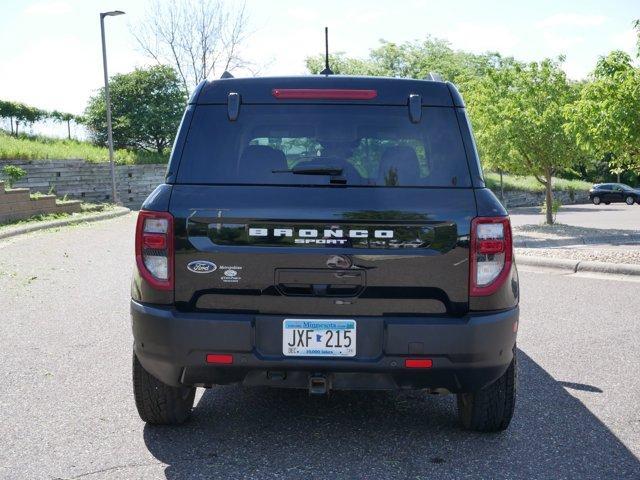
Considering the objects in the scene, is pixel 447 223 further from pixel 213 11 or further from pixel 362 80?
pixel 213 11

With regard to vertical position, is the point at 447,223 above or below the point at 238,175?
below

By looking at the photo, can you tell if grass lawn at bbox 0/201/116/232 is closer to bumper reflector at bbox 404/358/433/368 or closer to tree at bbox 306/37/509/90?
bumper reflector at bbox 404/358/433/368

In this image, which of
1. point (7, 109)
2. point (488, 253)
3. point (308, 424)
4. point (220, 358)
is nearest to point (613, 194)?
point (7, 109)

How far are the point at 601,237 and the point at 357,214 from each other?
56.6ft

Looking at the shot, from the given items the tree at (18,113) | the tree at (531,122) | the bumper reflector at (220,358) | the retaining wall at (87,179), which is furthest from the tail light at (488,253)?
the tree at (18,113)

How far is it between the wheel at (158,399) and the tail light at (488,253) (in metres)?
1.74

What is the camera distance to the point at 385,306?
361 centimetres

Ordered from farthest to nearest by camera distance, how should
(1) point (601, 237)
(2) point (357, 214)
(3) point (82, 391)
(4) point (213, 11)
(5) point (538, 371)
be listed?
1. (4) point (213, 11)
2. (1) point (601, 237)
3. (5) point (538, 371)
4. (3) point (82, 391)
5. (2) point (357, 214)

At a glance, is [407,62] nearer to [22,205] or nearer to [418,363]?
[22,205]

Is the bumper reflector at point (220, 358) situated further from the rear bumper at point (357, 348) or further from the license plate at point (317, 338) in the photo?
the license plate at point (317, 338)

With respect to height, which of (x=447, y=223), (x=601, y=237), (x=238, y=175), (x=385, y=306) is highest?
(x=238, y=175)

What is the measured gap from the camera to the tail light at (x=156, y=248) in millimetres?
3633

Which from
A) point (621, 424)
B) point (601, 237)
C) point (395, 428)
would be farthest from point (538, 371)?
point (601, 237)

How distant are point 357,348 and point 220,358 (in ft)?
2.17
